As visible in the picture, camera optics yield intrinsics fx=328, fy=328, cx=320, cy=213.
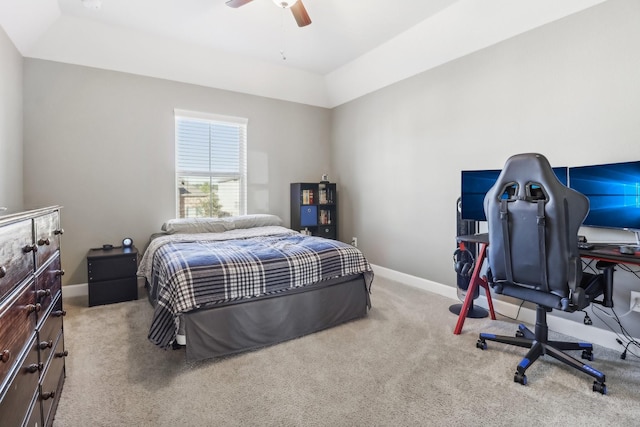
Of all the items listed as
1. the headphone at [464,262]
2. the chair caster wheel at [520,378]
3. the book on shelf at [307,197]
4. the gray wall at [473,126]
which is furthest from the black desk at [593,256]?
the book on shelf at [307,197]

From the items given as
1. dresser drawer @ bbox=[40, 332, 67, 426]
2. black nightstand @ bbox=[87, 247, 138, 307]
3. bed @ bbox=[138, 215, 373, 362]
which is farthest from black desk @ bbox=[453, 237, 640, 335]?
black nightstand @ bbox=[87, 247, 138, 307]

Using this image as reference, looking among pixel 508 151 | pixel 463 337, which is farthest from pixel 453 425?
pixel 508 151

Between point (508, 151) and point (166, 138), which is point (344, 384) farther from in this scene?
point (166, 138)

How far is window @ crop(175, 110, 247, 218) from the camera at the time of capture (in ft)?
13.7

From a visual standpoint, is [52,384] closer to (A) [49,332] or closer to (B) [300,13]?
(A) [49,332]

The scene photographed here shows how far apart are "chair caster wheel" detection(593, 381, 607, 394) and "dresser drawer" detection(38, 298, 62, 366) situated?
9.00 feet

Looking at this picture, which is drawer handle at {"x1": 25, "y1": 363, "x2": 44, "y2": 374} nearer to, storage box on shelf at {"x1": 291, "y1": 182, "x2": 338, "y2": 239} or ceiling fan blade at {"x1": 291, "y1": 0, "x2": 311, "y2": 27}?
ceiling fan blade at {"x1": 291, "y1": 0, "x2": 311, "y2": 27}

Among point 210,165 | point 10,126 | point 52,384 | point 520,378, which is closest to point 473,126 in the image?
point 520,378

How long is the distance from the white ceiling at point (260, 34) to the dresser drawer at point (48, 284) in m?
2.15

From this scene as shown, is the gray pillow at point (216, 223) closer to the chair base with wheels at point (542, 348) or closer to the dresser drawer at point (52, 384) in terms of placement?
the dresser drawer at point (52, 384)

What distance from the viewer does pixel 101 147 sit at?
3668 millimetres

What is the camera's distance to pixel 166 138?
4023 mm

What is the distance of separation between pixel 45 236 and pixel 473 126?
11.3 ft

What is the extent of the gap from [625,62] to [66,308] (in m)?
5.11
